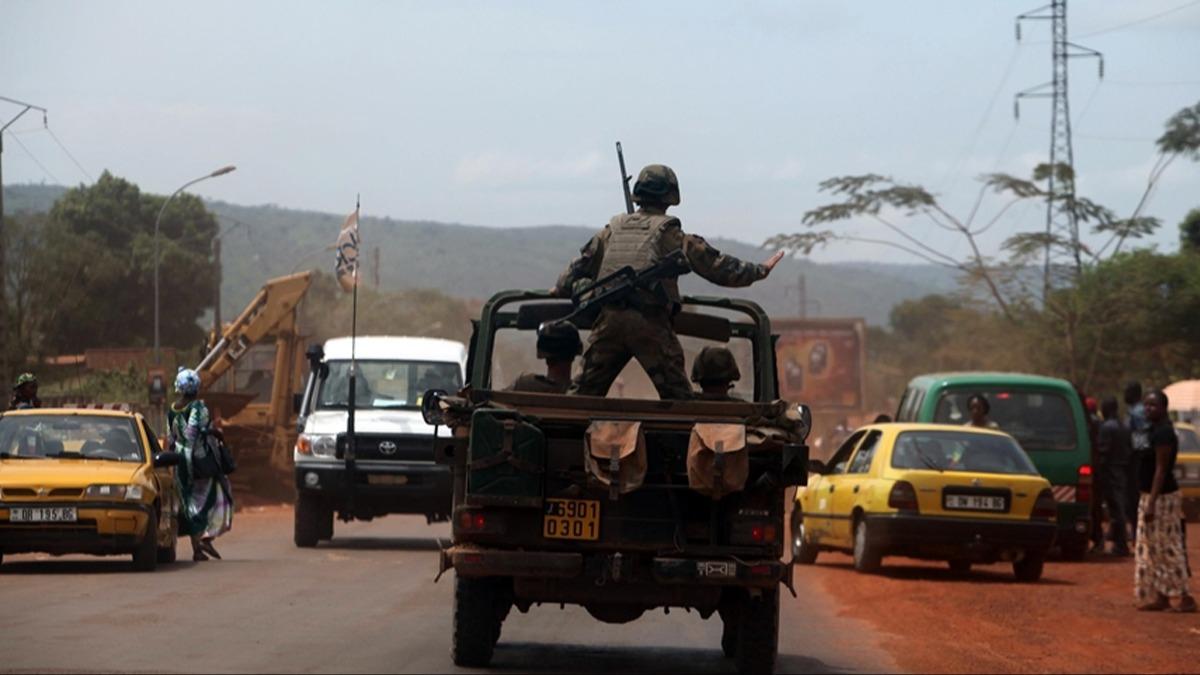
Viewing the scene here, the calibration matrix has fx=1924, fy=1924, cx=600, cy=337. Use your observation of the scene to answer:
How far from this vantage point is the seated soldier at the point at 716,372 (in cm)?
1051

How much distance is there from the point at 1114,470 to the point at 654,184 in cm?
1405

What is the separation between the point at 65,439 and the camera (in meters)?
17.1

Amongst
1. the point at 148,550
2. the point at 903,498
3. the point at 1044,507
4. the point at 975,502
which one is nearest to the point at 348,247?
the point at 148,550

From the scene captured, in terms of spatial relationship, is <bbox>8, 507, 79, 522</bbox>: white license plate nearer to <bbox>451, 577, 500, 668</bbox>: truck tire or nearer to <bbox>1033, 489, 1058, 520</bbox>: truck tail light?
<bbox>451, 577, 500, 668</bbox>: truck tire

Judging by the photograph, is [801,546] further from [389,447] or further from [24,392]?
[24,392]

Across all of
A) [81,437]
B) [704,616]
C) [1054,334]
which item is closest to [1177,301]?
[1054,334]

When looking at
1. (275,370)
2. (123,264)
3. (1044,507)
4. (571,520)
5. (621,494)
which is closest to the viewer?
(621,494)

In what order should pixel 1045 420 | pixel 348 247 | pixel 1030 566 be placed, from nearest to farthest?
pixel 1030 566, pixel 348 247, pixel 1045 420

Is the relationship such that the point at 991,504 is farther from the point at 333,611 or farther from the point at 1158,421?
the point at 333,611

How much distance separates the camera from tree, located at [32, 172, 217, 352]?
64062 millimetres

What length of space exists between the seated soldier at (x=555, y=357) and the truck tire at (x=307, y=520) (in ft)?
36.6

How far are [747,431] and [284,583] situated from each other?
7.00 meters

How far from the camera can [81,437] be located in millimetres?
17188

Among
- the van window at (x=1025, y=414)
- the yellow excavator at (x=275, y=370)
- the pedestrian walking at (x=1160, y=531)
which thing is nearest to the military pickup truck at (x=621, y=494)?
the pedestrian walking at (x=1160, y=531)
